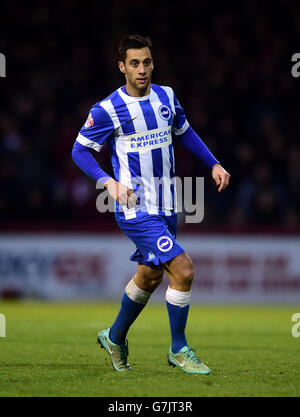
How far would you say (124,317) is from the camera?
20.0 feet

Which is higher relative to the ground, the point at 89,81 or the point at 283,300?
the point at 89,81

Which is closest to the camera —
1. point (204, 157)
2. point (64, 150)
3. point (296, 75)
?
point (204, 157)

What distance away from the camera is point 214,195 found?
13727mm

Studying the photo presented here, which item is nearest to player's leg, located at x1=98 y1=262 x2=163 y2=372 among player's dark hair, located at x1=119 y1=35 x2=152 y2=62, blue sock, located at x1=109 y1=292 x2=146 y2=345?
blue sock, located at x1=109 y1=292 x2=146 y2=345

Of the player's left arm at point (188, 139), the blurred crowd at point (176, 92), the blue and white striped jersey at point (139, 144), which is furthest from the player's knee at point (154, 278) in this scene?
the blurred crowd at point (176, 92)

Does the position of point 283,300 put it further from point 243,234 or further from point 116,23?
point 116,23

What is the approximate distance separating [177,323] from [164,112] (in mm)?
1490

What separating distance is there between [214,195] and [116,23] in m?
4.36

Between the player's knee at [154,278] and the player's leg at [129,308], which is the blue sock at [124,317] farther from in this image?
the player's knee at [154,278]

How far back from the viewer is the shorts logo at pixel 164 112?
238 inches

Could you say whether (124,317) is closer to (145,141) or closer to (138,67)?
(145,141)

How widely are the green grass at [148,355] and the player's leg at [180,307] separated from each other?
89 mm
